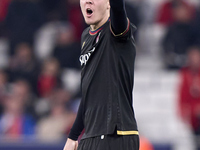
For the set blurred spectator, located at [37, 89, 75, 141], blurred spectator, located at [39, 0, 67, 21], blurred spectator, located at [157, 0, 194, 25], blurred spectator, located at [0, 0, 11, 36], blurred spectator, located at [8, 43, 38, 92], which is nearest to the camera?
blurred spectator, located at [37, 89, 75, 141]

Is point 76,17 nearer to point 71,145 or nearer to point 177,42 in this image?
point 177,42

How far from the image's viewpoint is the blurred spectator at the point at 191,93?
7145 millimetres

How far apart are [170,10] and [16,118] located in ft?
11.9

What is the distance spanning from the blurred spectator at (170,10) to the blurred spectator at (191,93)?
1422 mm

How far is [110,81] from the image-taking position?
2938mm

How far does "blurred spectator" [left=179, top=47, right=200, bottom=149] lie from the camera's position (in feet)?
23.4

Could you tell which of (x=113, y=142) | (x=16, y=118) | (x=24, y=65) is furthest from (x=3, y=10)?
(x=113, y=142)

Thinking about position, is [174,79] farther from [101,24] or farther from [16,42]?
[101,24]

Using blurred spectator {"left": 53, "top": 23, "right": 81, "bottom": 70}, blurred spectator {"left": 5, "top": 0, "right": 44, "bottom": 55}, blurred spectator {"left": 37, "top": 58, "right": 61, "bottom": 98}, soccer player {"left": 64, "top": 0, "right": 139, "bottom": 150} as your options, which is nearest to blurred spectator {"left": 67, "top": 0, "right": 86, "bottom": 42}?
blurred spectator {"left": 53, "top": 23, "right": 81, "bottom": 70}

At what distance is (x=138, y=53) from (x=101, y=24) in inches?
238

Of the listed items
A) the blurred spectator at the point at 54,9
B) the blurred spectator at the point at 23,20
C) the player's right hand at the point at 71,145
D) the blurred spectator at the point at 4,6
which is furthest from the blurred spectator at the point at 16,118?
the player's right hand at the point at 71,145

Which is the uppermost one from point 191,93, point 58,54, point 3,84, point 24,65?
point 58,54

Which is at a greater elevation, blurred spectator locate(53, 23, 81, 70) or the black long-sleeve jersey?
blurred spectator locate(53, 23, 81, 70)

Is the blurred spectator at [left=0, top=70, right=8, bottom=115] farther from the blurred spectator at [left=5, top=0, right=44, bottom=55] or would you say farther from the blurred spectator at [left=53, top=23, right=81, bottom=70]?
the blurred spectator at [left=53, top=23, right=81, bottom=70]
